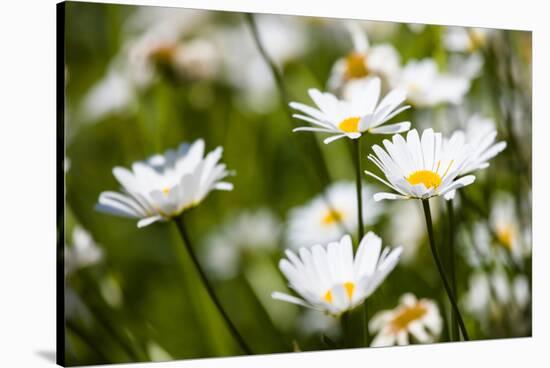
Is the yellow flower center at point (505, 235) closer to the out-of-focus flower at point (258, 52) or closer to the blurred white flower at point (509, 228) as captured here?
the blurred white flower at point (509, 228)

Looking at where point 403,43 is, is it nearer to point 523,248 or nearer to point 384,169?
point 384,169

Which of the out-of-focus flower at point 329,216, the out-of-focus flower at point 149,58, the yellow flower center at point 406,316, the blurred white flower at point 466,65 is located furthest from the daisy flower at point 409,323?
the out-of-focus flower at point 149,58

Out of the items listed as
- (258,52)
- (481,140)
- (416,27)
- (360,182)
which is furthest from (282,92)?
(481,140)

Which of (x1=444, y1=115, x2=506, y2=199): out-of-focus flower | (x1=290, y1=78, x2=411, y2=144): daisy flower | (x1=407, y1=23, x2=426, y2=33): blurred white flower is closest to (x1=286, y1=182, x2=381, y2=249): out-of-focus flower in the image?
(x1=290, y1=78, x2=411, y2=144): daisy flower

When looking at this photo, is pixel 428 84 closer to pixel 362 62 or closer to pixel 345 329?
pixel 362 62

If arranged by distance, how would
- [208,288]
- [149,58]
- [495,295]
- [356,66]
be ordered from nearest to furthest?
1. [208,288]
2. [149,58]
3. [356,66]
4. [495,295]

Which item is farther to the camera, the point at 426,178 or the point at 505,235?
the point at 505,235
